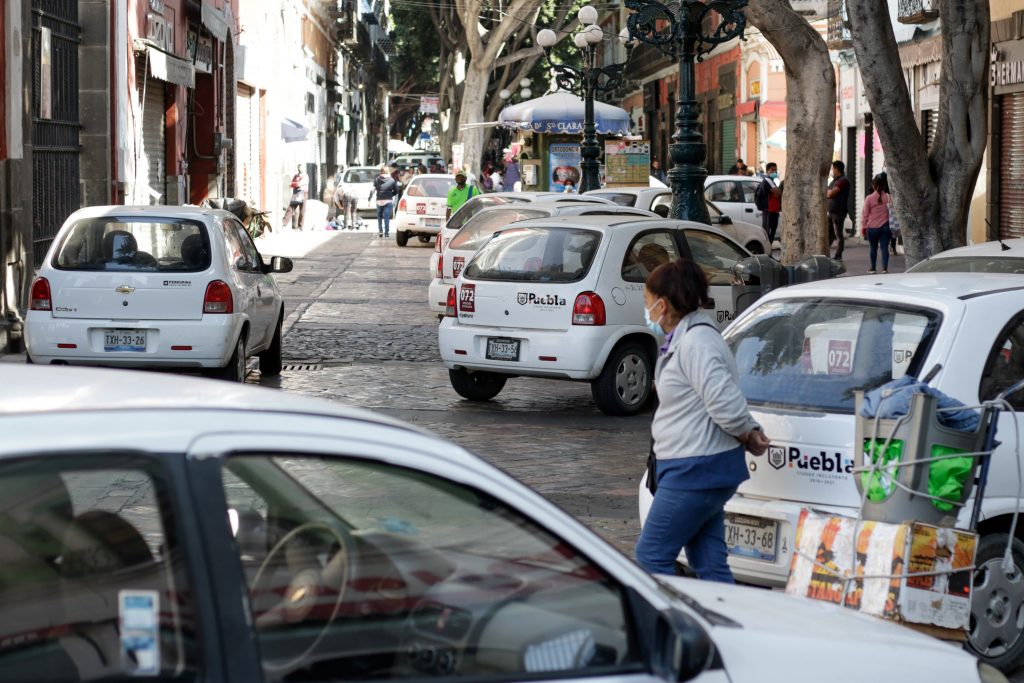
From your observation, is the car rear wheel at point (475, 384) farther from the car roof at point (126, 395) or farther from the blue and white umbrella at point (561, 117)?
the blue and white umbrella at point (561, 117)

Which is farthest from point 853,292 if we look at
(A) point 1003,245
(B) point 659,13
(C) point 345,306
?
(C) point 345,306

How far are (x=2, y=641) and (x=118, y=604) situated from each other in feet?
0.65

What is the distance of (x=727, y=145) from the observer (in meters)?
51.5

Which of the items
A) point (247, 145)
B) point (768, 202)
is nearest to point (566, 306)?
point (768, 202)

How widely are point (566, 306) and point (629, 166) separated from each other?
1727 centimetres

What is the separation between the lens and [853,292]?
6547 mm

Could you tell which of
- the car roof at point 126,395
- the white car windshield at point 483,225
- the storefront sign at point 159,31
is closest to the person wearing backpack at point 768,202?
the storefront sign at point 159,31

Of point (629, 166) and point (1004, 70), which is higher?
point (1004, 70)

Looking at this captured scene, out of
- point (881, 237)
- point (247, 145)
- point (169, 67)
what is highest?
point (169, 67)

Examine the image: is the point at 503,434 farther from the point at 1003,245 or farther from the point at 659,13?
the point at 659,13

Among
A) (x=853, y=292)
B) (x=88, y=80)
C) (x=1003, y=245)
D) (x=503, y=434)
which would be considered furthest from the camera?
(x=88, y=80)

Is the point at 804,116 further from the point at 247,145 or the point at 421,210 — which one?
the point at 247,145

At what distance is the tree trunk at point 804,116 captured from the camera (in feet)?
55.1

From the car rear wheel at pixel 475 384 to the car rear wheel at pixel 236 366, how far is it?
5.48 feet
